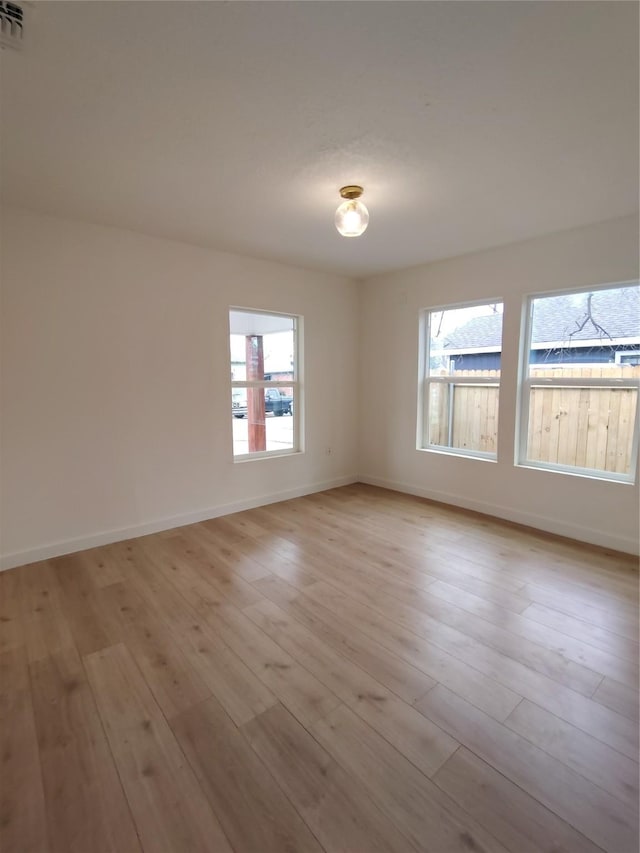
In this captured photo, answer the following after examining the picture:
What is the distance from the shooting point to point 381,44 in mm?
1442

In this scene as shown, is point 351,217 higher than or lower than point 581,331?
higher

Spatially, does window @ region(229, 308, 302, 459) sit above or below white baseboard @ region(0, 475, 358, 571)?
above

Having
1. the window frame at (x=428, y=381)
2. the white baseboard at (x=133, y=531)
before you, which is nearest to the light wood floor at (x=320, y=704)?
the white baseboard at (x=133, y=531)

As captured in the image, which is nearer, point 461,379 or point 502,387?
point 502,387

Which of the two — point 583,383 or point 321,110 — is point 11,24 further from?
point 583,383

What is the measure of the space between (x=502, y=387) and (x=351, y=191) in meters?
2.29

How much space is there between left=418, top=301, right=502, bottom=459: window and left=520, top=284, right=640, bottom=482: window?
32 centimetres

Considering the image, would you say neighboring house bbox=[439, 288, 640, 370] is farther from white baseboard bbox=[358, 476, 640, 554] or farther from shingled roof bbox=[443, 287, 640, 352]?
white baseboard bbox=[358, 476, 640, 554]

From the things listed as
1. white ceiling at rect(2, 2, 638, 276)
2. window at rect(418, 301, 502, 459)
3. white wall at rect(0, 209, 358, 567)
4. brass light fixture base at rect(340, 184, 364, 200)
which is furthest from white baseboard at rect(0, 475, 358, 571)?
brass light fixture base at rect(340, 184, 364, 200)

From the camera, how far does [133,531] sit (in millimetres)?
3482

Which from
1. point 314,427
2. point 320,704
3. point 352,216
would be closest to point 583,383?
point 352,216

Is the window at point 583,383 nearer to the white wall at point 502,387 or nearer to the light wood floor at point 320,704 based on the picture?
the white wall at point 502,387

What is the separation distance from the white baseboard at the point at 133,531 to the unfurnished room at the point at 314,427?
0.03 meters

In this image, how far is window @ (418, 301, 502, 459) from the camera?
3951mm
